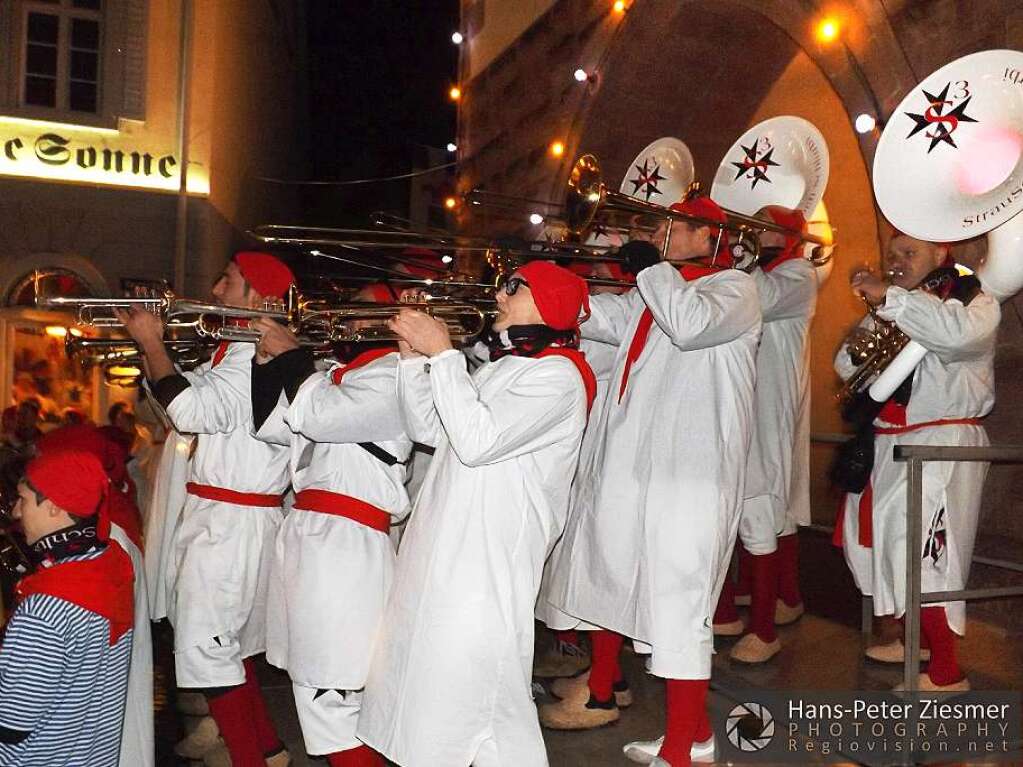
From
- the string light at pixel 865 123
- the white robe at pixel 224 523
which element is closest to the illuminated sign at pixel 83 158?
the string light at pixel 865 123

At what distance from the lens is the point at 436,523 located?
297cm

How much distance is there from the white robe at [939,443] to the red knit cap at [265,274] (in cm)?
242

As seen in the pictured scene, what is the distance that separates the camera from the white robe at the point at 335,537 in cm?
324

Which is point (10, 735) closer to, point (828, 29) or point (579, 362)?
point (579, 362)

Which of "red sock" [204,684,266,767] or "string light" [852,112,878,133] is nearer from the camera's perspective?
"red sock" [204,684,266,767]

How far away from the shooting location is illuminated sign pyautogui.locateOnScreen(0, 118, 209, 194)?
460 inches

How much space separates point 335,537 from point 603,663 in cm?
143

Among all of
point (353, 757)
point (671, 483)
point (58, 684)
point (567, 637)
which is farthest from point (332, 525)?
point (567, 637)

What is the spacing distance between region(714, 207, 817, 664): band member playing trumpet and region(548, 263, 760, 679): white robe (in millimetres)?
1028

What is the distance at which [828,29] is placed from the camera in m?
5.96

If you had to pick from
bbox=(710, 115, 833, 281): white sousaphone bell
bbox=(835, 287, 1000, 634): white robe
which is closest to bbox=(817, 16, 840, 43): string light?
bbox=(710, 115, 833, 281): white sousaphone bell

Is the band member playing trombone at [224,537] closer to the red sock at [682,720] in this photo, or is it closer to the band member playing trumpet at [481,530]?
the band member playing trumpet at [481,530]

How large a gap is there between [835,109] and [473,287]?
6377 mm

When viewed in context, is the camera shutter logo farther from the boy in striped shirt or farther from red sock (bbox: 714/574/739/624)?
the boy in striped shirt
